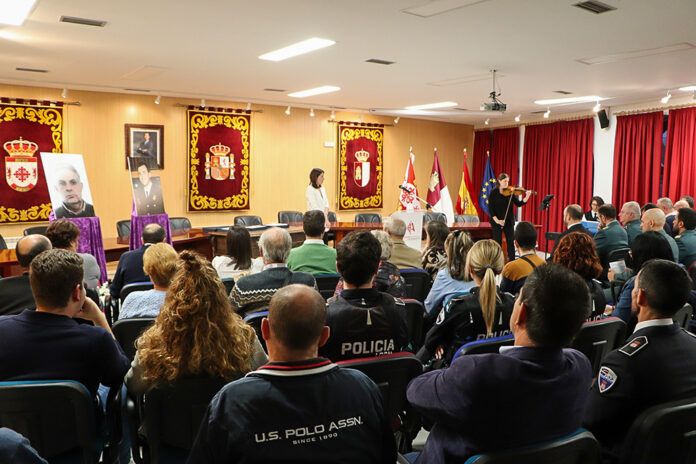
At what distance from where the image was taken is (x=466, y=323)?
292 cm

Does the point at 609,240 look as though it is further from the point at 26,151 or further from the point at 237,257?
the point at 26,151

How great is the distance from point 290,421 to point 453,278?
2248 millimetres

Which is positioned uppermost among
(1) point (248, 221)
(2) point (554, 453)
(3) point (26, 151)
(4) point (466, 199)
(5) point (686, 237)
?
(3) point (26, 151)

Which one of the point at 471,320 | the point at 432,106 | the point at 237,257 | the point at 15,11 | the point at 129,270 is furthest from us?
the point at 432,106

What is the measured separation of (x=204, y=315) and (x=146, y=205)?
570 cm

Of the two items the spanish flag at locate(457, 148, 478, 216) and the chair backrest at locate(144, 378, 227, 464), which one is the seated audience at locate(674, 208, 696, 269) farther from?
the spanish flag at locate(457, 148, 478, 216)

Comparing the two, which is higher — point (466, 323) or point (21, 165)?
point (21, 165)

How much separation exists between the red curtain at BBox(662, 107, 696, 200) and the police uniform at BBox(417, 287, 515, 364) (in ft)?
28.2

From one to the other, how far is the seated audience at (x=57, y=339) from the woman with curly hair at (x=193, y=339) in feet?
0.56

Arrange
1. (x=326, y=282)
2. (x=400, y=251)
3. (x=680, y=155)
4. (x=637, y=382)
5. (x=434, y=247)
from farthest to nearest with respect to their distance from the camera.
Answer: (x=680, y=155) → (x=434, y=247) → (x=400, y=251) → (x=326, y=282) → (x=637, y=382)

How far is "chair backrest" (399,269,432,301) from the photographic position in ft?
14.2

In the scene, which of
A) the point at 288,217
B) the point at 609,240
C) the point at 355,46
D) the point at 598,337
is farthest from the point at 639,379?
the point at 288,217

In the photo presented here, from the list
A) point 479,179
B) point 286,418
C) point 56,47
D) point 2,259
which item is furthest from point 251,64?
point 479,179

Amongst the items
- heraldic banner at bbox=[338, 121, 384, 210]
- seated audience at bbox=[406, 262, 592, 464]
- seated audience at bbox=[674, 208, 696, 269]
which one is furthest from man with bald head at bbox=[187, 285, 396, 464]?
heraldic banner at bbox=[338, 121, 384, 210]
